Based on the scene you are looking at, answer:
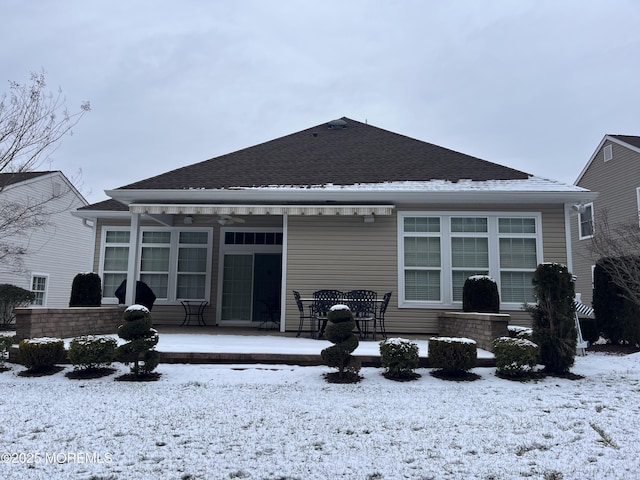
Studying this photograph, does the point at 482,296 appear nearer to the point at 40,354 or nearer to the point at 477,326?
the point at 477,326

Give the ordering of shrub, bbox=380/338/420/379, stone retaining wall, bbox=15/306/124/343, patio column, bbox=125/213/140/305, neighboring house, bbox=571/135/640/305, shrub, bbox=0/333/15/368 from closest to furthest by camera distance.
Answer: shrub, bbox=380/338/420/379, shrub, bbox=0/333/15/368, stone retaining wall, bbox=15/306/124/343, patio column, bbox=125/213/140/305, neighboring house, bbox=571/135/640/305

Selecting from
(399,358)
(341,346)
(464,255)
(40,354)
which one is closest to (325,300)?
(341,346)

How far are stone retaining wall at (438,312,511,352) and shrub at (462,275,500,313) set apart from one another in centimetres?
41

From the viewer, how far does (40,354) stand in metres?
6.64

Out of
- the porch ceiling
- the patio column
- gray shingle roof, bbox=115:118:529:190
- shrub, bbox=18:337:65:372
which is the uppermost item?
gray shingle roof, bbox=115:118:529:190

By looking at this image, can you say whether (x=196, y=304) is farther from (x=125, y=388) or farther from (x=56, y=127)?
(x=125, y=388)

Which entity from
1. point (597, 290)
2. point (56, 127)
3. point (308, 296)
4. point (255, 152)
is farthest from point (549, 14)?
point (56, 127)

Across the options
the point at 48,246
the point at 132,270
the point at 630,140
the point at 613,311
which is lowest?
the point at 613,311

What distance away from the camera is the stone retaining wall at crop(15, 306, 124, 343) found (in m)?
7.58

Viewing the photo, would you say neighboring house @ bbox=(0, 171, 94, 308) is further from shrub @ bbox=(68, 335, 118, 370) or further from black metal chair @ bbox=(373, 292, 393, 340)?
black metal chair @ bbox=(373, 292, 393, 340)

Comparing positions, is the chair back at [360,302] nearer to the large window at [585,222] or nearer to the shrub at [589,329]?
the shrub at [589,329]

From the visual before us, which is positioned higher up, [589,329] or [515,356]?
[589,329]

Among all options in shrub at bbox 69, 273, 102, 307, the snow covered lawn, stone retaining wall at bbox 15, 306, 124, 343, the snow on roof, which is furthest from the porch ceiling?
the snow covered lawn

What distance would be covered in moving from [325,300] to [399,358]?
2719mm
